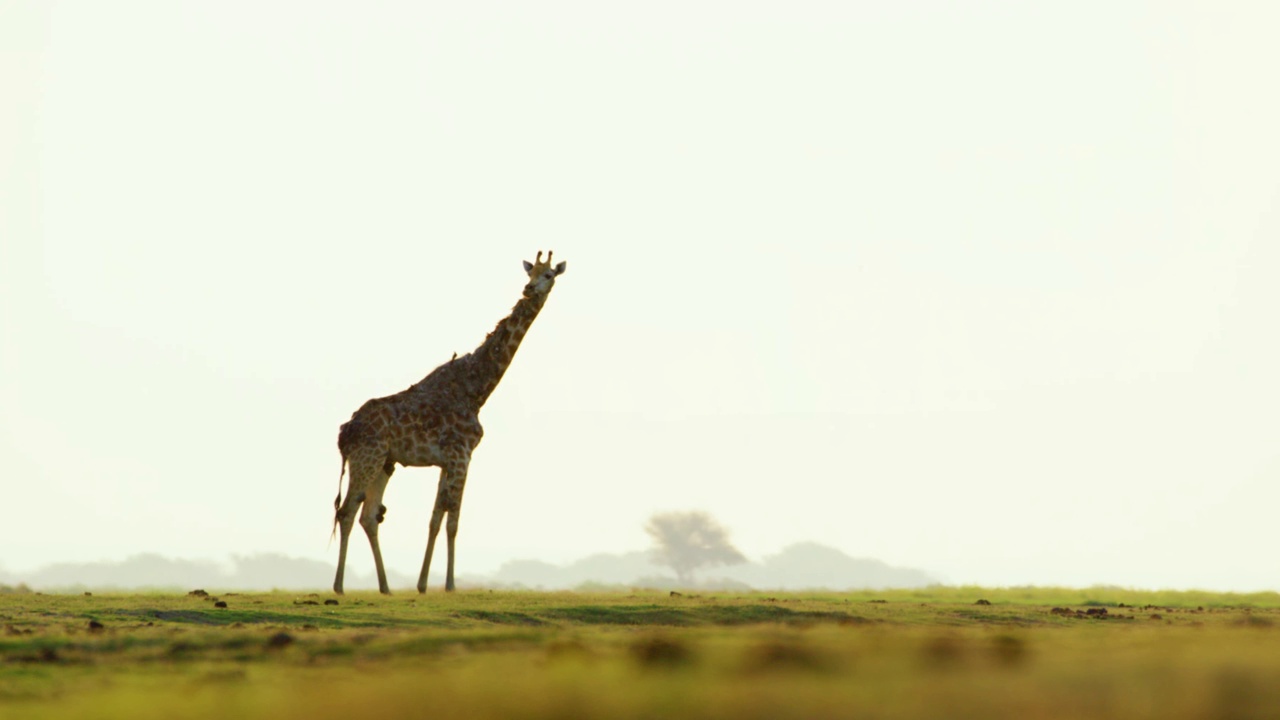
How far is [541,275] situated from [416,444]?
422 centimetres

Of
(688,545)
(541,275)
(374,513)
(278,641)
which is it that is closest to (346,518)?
(374,513)

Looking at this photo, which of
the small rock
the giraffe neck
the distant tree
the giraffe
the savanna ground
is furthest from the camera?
the distant tree

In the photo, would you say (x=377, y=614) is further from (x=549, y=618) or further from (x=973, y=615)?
(x=973, y=615)

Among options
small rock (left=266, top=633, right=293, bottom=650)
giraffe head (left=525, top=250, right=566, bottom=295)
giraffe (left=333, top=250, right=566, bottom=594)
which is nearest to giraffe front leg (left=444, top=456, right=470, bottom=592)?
giraffe (left=333, top=250, right=566, bottom=594)

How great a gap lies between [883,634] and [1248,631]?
337 centimetres

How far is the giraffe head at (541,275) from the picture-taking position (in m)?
31.5

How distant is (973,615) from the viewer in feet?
79.6

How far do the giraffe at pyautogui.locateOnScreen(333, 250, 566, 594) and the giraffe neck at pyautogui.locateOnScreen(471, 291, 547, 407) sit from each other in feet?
0.31

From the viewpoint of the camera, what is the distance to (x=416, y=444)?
29.6 metres

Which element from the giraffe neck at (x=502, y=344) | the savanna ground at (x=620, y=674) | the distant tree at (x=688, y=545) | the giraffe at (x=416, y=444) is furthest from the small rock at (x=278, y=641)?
the distant tree at (x=688, y=545)

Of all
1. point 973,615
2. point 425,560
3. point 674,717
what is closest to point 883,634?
point 674,717

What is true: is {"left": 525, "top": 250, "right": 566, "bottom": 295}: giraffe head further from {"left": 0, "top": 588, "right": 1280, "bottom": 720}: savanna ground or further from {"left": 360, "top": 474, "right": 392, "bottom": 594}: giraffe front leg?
{"left": 0, "top": 588, "right": 1280, "bottom": 720}: savanna ground

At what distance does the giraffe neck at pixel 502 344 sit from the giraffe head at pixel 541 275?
0.12 metres

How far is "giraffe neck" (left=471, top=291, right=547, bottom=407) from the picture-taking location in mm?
30938
